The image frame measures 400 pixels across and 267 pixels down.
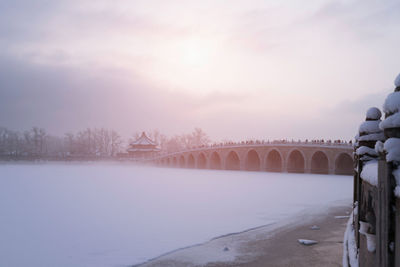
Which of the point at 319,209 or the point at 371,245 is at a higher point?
the point at 371,245

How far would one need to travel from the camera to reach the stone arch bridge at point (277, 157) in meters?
37.9

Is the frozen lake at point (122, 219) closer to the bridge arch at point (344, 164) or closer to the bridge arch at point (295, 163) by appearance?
the bridge arch at point (344, 164)

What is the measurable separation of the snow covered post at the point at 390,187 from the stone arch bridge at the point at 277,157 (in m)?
36.2

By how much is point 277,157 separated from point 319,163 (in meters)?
7.03

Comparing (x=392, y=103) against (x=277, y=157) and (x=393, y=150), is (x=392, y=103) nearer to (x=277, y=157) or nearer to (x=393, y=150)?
(x=393, y=150)

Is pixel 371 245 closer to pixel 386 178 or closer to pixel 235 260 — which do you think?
pixel 386 178

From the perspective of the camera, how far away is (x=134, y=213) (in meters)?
13.4

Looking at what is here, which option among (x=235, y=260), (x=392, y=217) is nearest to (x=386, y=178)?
(x=392, y=217)

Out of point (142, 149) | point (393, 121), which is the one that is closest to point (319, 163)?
point (142, 149)

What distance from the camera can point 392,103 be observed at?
259 cm

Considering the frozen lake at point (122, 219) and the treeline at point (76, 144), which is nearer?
the frozen lake at point (122, 219)

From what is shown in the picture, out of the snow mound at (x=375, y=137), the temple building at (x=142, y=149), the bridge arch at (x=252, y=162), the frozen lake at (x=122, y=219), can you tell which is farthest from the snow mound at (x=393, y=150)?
the temple building at (x=142, y=149)

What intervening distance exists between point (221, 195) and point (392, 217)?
54.3 ft

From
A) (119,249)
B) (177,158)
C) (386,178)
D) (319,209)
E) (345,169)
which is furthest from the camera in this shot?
(177,158)
